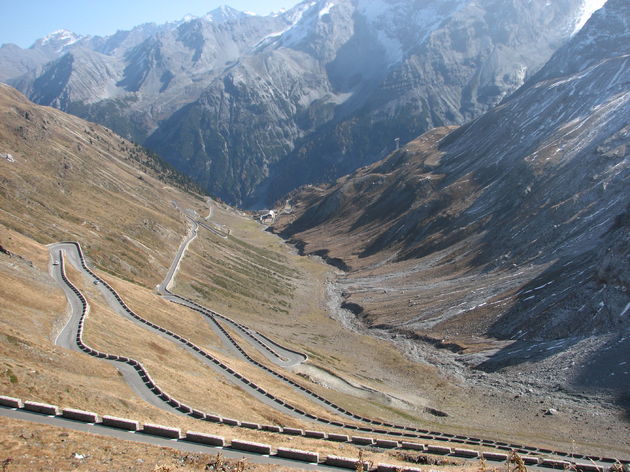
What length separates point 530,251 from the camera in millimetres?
130125

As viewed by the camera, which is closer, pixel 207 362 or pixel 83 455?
pixel 83 455

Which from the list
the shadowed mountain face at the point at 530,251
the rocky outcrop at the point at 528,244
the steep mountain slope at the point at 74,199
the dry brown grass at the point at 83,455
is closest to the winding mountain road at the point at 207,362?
the dry brown grass at the point at 83,455

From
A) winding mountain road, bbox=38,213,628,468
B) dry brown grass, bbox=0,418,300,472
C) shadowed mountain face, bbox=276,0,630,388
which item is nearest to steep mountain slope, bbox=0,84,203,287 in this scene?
winding mountain road, bbox=38,213,628,468

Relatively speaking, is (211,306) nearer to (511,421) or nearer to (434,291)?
A: (434,291)

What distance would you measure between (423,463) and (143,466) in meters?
19.5

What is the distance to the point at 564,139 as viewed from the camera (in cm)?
17388

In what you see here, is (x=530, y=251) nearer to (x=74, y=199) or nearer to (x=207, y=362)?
(x=207, y=362)

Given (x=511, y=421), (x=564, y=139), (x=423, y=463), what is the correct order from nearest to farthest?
(x=423, y=463) < (x=511, y=421) < (x=564, y=139)

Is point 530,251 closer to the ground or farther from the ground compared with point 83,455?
farther from the ground

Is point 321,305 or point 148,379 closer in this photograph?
point 148,379

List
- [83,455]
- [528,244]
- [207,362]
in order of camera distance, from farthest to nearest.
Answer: [528,244], [207,362], [83,455]

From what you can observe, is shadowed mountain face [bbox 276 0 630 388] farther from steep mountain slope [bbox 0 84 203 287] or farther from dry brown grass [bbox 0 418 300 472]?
dry brown grass [bbox 0 418 300 472]

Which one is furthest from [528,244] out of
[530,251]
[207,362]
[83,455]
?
[83,455]

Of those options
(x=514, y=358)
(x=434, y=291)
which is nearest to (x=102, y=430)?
(x=514, y=358)
